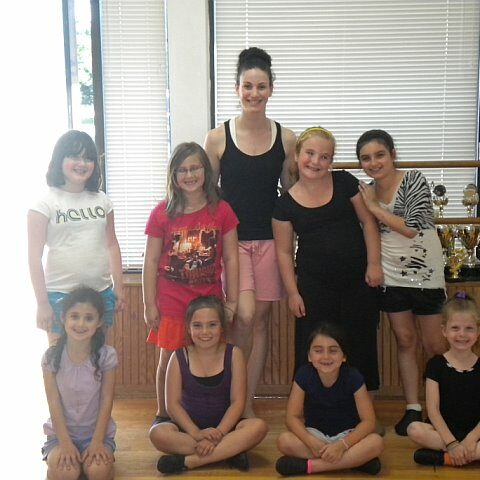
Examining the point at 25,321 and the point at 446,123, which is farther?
the point at 25,321

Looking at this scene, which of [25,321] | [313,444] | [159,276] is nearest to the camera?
[313,444]

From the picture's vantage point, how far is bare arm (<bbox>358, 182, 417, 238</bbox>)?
2721 millimetres

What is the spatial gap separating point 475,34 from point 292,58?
99cm

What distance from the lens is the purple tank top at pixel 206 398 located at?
2607 mm

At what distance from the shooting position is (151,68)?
3668 mm

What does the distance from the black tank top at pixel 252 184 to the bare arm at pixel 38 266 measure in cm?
75

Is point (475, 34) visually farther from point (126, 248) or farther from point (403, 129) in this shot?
point (126, 248)

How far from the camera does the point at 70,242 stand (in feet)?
8.58

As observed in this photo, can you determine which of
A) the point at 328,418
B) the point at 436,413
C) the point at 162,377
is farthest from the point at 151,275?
the point at 436,413

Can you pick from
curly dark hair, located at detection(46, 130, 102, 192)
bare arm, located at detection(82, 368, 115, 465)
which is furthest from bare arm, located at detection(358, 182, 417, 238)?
bare arm, located at detection(82, 368, 115, 465)

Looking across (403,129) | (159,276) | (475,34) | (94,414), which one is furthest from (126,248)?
(475,34)

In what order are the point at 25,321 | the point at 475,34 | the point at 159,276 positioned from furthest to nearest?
the point at 25,321, the point at 475,34, the point at 159,276

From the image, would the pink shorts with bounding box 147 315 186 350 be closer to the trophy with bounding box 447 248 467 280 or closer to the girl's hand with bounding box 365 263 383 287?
the girl's hand with bounding box 365 263 383 287

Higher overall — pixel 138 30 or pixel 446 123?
pixel 138 30
